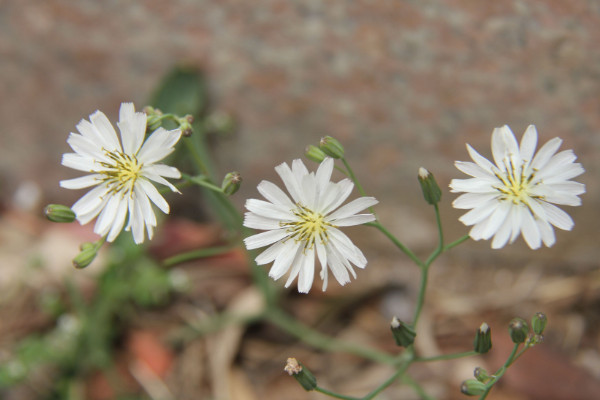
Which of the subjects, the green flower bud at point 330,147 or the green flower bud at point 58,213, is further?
Answer: the green flower bud at point 58,213

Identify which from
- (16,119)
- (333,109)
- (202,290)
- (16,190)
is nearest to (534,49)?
(333,109)

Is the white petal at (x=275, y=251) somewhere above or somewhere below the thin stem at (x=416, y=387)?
above

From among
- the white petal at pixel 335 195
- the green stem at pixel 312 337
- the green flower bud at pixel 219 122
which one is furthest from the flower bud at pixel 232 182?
the green flower bud at pixel 219 122

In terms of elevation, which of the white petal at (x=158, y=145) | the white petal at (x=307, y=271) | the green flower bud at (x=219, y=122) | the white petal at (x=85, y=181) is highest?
the green flower bud at (x=219, y=122)

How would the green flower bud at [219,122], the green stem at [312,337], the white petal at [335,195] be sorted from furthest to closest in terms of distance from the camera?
the green flower bud at [219,122] < the green stem at [312,337] < the white petal at [335,195]

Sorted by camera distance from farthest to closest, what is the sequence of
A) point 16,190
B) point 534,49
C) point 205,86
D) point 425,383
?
1. point 16,190
2. point 205,86
3. point 425,383
4. point 534,49

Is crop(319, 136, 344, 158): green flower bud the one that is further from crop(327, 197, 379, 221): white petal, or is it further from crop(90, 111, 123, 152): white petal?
crop(90, 111, 123, 152): white petal

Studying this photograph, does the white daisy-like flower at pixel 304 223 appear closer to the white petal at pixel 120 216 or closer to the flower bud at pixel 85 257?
the white petal at pixel 120 216

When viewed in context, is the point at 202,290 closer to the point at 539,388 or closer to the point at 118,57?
the point at 118,57
